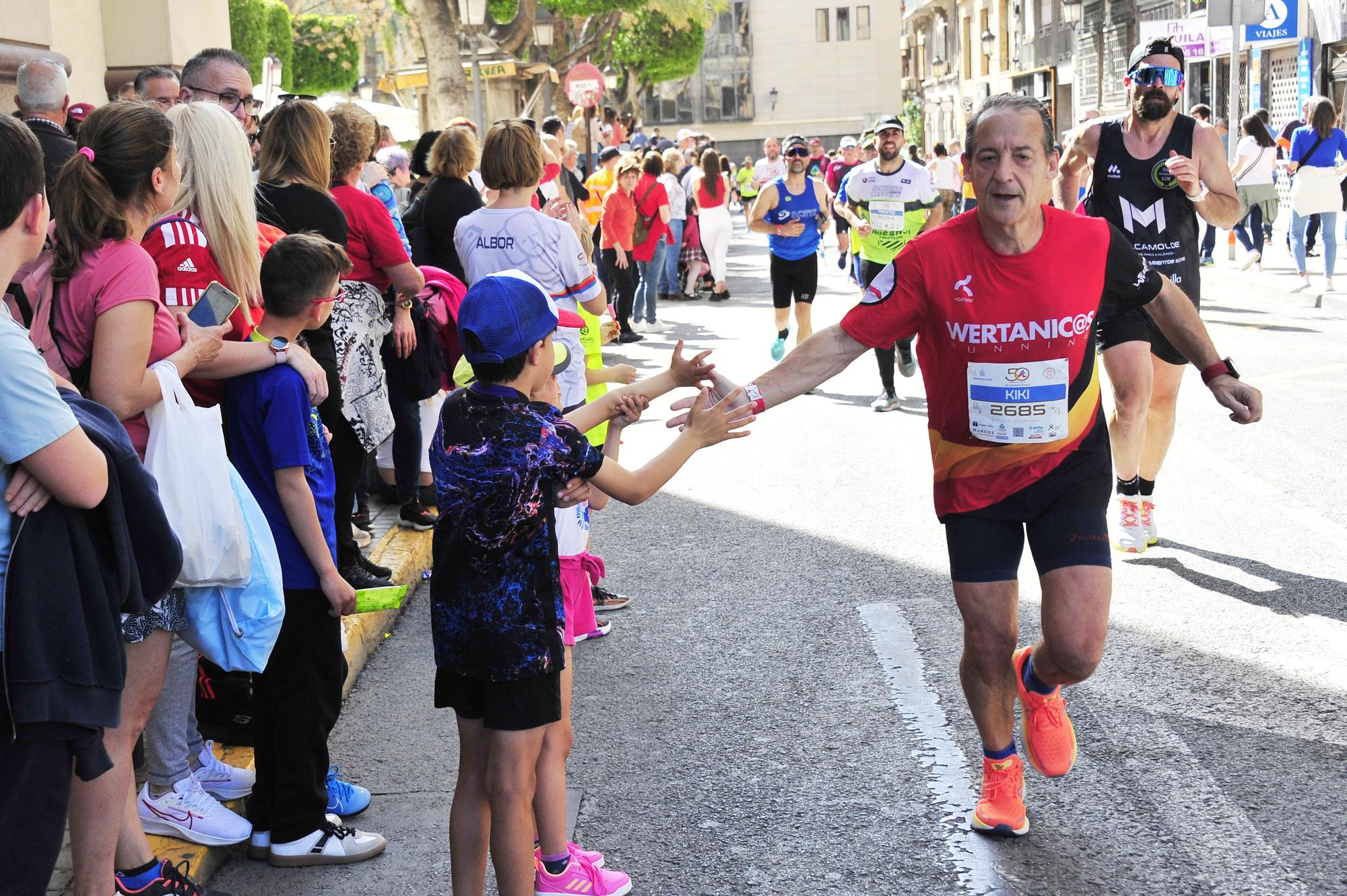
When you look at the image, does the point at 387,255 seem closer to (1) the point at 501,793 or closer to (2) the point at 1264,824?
(1) the point at 501,793

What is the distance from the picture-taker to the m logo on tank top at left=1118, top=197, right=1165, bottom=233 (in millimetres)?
6590

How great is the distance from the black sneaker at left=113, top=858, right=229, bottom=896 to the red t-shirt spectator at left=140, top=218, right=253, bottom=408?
1294 millimetres

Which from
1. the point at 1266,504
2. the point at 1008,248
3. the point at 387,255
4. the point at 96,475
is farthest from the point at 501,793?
the point at 1266,504

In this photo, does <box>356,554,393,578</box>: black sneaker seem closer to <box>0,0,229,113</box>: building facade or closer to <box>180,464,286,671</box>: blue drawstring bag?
<box>180,464,286,671</box>: blue drawstring bag

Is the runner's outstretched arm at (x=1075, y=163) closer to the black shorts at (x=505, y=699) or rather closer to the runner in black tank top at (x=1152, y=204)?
the runner in black tank top at (x=1152, y=204)

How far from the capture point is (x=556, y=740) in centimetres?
355

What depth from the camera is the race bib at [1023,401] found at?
3.82 meters

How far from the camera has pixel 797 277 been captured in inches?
492

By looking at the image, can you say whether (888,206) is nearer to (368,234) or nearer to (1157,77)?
(1157,77)

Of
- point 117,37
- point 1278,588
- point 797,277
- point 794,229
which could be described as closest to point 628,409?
point 1278,588

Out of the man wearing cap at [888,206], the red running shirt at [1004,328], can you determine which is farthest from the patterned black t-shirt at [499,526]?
the man wearing cap at [888,206]

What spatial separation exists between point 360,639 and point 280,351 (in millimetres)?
1996

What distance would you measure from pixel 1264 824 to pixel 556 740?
6.40 ft

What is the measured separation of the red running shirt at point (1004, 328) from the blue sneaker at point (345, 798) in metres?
1.91
